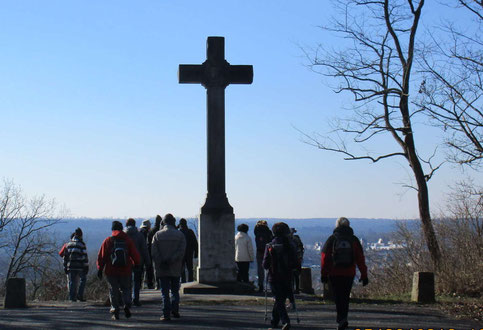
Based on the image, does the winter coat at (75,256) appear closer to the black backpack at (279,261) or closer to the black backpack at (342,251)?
the black backpack at (279,261)

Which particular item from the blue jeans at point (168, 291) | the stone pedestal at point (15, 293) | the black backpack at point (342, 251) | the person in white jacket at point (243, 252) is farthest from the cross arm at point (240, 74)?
the black backpack at point (342, 251)

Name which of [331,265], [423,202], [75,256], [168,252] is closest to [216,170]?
[75,256]

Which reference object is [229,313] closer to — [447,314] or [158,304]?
[158,304]

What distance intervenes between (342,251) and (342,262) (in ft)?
0.54

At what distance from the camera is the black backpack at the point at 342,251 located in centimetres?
1068

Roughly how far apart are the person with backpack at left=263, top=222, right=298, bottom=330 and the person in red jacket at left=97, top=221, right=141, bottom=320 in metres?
2.81

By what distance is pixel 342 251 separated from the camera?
10.7m

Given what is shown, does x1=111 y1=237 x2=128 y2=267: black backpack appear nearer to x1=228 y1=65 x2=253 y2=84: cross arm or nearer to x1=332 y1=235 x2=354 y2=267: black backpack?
x1=332 y1=235 x2=354 y2=267: black backpack

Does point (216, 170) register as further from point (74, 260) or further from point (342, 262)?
point (342, 262)

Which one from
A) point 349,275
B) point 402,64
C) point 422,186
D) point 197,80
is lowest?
point 349,275

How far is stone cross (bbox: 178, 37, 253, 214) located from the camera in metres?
16.7

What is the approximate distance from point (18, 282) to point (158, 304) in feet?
11.4

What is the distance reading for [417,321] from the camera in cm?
1272

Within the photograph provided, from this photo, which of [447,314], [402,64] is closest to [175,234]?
[447,314]
